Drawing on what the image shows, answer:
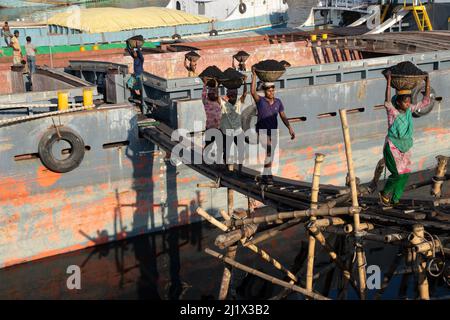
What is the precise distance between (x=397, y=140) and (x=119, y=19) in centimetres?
3144

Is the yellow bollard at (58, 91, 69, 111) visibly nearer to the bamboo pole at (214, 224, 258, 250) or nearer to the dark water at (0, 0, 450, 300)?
the dark water at (0, 0, 450, 300)

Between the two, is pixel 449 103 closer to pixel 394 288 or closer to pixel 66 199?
pixel 394 288

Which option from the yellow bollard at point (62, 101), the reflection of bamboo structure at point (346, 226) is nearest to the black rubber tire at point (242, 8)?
the yellow bollard at point (62, 101)

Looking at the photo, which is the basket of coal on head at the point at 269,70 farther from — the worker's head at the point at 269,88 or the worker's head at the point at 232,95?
the worker's head at the point at 232,95

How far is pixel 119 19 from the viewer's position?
38.1 m

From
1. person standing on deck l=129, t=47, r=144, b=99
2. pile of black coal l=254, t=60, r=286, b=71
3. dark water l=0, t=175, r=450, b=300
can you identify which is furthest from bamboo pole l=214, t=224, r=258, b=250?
person standing on deck l=129, t=47, r=144, b=99

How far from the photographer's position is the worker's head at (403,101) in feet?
30.2

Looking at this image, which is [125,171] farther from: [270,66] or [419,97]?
[419,97]

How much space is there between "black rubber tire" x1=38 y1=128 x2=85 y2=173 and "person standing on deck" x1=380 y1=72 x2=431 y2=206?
8.28 metres

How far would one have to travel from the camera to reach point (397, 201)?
31.7 feet

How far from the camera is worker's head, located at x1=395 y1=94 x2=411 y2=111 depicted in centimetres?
920

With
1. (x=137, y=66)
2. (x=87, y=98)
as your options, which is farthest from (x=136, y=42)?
(x=87, y=98)

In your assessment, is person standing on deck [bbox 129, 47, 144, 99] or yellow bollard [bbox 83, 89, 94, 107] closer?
yellow bollard [bbox 83, 89, 94, 107]

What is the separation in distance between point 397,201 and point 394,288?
199 inches
